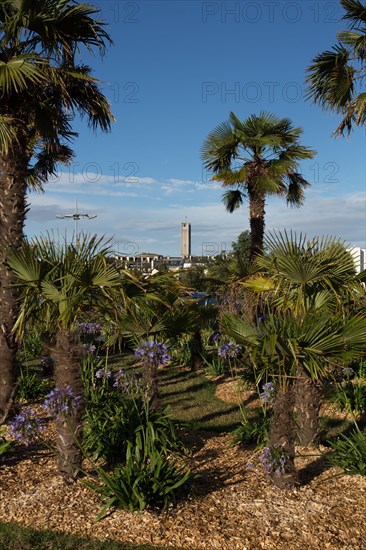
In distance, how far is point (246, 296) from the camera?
7.59 meters

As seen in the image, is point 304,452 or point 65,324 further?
point 304,452

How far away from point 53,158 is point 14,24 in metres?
5.44

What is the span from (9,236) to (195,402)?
16.6 feet

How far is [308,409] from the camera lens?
650 centimetres

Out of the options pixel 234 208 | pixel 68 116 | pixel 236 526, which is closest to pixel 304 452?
pixel 236 526

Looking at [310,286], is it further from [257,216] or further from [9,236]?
[257,216]

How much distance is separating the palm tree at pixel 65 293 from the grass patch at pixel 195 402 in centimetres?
169

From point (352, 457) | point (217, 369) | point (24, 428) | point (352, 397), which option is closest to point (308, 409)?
point (352, 457)

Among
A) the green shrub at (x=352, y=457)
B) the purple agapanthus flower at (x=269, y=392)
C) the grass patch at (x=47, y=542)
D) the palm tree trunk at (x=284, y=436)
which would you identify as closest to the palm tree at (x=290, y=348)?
the palm tree trunk at (x=284, y=436)

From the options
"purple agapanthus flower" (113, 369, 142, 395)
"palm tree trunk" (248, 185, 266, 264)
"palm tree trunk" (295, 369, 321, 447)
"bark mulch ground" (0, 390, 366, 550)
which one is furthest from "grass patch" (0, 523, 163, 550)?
"palm tree trunk" (248, 185, 266, 264)

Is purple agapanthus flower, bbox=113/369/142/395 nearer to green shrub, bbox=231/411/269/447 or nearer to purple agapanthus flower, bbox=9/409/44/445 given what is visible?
purple agapanthus flower, bbox=9/409/44/445

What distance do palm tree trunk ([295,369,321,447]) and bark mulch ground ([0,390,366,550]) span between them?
668mm

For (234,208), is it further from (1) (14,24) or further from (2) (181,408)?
(1) (14,24)

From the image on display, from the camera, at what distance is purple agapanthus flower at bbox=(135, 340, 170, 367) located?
252 inches
